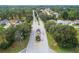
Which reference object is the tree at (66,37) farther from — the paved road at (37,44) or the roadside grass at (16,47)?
the roadside grass at (16,47)

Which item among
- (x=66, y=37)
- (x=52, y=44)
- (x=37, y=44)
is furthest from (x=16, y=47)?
(x=66, y=37)

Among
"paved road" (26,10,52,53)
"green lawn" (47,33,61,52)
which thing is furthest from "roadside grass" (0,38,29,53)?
"green lawn" (47,33,61,52)

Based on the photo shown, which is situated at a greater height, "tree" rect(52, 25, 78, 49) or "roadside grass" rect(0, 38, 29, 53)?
"tree" rect(52, 25, 78, 49)

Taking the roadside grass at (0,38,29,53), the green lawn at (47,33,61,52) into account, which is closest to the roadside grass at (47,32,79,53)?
the green lawn at (47,33,61,52)

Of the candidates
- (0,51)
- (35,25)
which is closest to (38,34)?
(35,25)

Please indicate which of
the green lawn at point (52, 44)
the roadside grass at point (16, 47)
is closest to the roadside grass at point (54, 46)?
the green lawn at point (52, 44)

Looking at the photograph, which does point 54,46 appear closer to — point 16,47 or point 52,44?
point 52,44

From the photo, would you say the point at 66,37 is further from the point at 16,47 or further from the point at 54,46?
the point at 16,47

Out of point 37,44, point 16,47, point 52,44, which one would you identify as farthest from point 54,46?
point 16,47

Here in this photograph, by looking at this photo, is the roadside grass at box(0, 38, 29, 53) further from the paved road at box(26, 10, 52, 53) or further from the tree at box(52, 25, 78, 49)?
the tree at box(52, 25, 78, 49)
